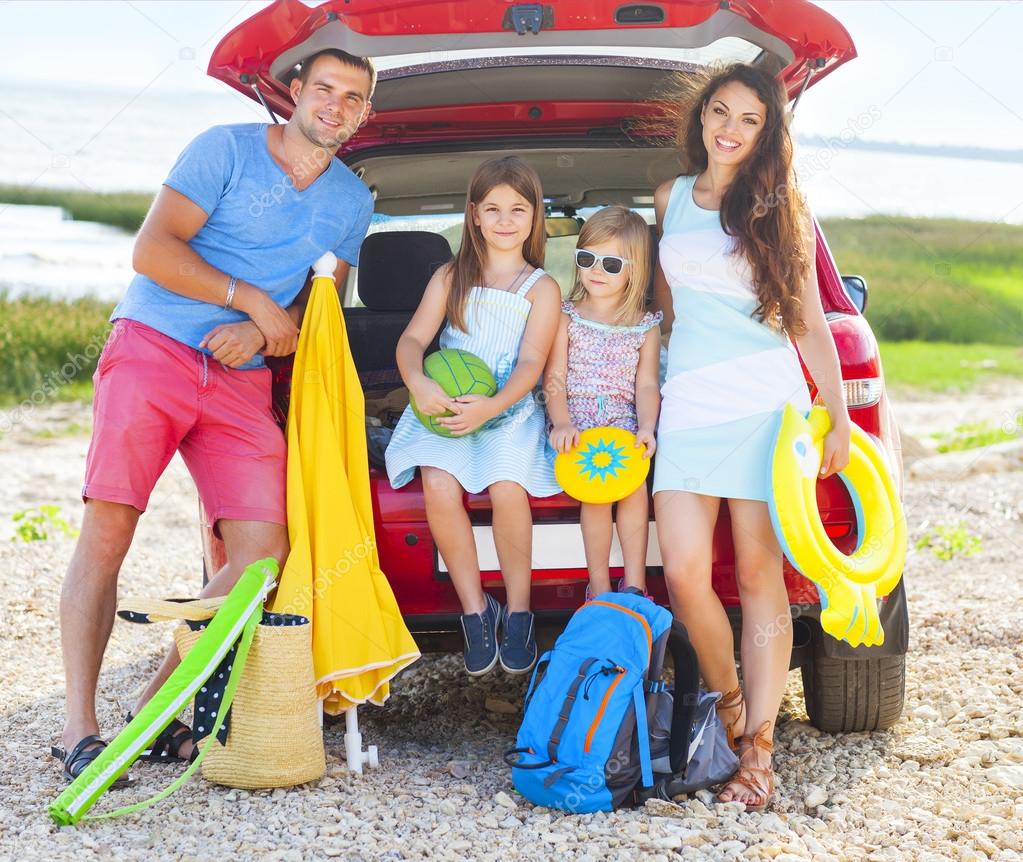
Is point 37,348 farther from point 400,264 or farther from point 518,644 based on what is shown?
point 518,644

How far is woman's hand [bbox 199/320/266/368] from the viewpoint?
3195 mm

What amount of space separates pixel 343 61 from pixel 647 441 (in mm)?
1378

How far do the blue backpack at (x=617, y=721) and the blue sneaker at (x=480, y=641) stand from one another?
17 cm

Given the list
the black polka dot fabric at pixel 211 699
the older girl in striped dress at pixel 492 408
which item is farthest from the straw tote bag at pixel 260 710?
the older girl in striped dress at pixel 492 408

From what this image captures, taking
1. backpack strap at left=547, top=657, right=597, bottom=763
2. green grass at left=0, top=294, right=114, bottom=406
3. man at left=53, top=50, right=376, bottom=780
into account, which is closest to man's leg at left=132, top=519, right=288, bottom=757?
man at left=53, top=50, right=376, bottom=780

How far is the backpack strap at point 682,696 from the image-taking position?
2.95 m

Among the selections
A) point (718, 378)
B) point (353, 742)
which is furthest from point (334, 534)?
point (718, 378)

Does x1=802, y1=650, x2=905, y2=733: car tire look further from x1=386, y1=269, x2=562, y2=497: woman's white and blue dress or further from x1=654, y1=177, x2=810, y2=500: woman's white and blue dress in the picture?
x1=386, y1=269, x2=562, y2=497: woman's white and blue dress

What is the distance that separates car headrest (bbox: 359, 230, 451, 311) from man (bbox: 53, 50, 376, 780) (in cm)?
72

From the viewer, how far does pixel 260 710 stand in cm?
297

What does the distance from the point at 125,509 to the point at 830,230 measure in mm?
23116

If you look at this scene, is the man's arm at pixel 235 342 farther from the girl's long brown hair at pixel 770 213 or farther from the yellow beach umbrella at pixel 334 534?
the girl's long brown hair at pixel 770 213

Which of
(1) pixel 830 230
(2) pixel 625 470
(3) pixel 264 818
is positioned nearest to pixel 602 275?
(2) pixel 625 470

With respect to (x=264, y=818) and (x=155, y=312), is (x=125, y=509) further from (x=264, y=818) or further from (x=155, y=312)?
(x=264, y=818)
